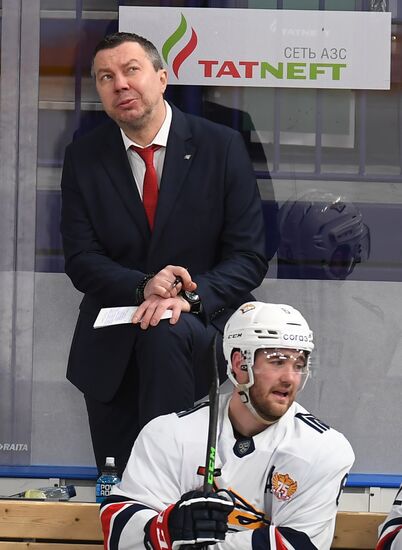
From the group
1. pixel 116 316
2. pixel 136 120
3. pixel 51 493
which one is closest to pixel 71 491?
pixel 51 493

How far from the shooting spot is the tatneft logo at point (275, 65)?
5.00 metres

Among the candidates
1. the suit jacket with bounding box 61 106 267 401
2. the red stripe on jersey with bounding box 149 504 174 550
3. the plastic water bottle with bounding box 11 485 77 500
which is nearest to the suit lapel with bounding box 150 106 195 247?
the suit jacket with bounding box 61 106 267 401

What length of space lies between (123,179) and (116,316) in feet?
1.55

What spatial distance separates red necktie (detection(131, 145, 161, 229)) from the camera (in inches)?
183

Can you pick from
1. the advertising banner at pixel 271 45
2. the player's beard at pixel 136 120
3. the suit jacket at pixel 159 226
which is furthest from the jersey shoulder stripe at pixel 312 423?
the advertising banner at pixel 271 45

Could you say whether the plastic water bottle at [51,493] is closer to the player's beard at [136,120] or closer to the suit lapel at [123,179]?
the suit lapel at [123,179]

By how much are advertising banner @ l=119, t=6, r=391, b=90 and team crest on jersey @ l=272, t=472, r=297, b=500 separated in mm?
1766

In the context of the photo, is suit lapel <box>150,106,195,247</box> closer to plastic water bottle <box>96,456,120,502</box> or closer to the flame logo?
the flame logo

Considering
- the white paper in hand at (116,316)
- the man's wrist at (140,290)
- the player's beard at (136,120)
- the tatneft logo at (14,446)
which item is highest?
the player's beard at (136,120)

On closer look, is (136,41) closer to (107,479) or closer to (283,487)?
(107,479)

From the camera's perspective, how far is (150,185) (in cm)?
466

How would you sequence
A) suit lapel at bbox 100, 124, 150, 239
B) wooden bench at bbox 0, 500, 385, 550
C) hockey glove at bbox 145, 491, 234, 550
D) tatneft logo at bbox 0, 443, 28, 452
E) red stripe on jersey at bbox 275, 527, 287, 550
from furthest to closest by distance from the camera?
tatneft logo at bbox 0, 443, 28, 452 < suit lapel at bbox 100, 124, 150, 239 < wooden bench at bbox 0, 500, 385, 550 < red stripe on jersey at bbox 275, 527, 287, 550 < hockey glove at bbox 145, 491, 234, 550

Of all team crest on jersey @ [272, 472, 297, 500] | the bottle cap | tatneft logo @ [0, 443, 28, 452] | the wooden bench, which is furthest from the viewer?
tatneft logo @ [0, 443, 28, 452]

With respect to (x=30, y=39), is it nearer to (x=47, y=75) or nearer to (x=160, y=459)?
(x=47, y=75)
